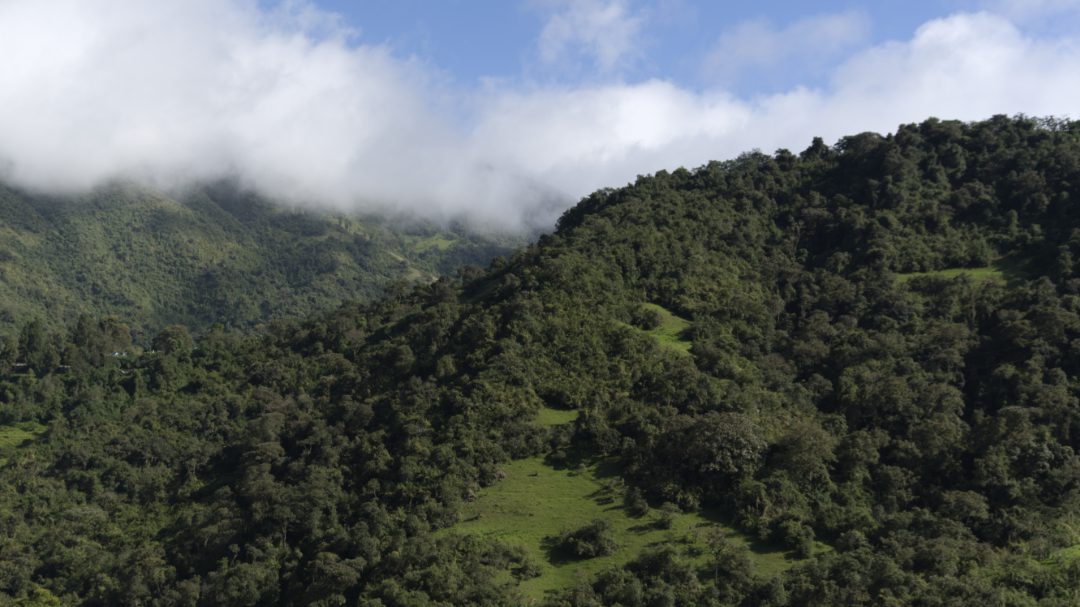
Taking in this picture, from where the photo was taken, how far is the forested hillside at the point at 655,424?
46594 mm

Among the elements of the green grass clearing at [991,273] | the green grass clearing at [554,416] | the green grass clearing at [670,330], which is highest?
the green grass clearing at [991,273]

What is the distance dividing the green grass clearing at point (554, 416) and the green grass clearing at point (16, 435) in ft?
189

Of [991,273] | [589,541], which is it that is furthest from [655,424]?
[991,273]

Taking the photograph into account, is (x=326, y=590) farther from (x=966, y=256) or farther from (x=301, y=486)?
(x=966, y=256)

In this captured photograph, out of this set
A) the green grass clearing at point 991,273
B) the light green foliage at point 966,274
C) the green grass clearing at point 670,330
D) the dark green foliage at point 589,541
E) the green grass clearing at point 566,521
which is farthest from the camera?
the light green foliage at point 966,274

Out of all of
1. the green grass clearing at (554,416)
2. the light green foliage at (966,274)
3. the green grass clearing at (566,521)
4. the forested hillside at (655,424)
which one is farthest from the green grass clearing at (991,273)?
the green grass clearing at (566,521)

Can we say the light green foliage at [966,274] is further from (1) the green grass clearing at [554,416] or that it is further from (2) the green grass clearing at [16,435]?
(2) the green grass clearing at [16,435]

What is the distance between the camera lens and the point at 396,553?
1855 inches

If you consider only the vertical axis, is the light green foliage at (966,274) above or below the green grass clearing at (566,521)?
above

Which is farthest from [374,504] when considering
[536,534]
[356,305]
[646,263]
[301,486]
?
[356,305]

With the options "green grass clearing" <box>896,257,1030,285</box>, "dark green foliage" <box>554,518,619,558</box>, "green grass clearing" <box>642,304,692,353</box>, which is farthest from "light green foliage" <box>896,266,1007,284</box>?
"dark green foliage" <box>554,518,619,558</box>

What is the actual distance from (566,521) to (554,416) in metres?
11.6

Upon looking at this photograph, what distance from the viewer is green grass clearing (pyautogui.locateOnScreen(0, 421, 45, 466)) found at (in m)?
86.7

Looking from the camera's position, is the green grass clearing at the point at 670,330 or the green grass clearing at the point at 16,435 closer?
the green grass clearing at the point at 670,330
